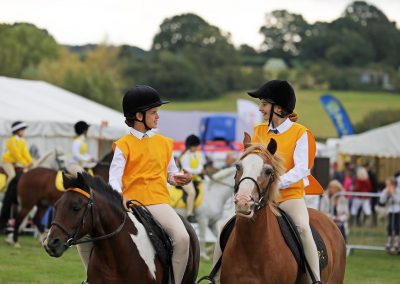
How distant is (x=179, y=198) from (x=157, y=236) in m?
9.55

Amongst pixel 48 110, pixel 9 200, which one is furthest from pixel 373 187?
pixel 9 200

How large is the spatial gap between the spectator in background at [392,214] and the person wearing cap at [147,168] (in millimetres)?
11979

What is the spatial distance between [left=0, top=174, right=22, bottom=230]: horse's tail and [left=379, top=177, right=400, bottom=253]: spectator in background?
307 inches

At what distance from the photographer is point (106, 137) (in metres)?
23.5

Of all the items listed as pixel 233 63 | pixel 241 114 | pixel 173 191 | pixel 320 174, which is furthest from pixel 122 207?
pixel 233 63

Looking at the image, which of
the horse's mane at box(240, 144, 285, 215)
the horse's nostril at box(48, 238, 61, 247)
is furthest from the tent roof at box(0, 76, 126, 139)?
the horse's mane at box(240, 144, 285, 215)

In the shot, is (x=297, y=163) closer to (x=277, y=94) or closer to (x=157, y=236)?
(x=277, y=94)

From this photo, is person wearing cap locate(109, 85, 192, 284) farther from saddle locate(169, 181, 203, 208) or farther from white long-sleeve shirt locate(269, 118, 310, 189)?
saddle locate(169, 181, 203, 208)

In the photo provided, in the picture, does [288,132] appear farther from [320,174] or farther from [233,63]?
[233,63]

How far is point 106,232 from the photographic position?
7.27 m

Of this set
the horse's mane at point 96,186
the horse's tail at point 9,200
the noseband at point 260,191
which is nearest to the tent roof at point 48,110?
the horse's tail at point 9,200

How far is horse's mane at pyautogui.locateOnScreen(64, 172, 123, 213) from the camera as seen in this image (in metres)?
7.13

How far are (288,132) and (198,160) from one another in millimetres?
10082

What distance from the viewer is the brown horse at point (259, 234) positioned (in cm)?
683
